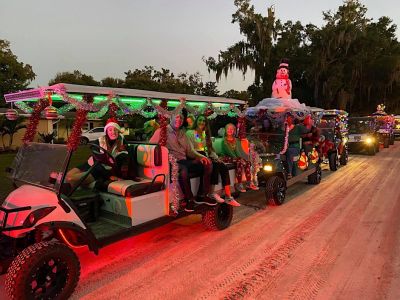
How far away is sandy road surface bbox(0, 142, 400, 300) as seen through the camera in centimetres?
391

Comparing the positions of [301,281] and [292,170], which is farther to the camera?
[292,170]

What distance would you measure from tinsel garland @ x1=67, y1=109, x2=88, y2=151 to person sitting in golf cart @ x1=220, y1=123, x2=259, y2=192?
3534 mm

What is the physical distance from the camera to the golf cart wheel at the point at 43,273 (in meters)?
3.21

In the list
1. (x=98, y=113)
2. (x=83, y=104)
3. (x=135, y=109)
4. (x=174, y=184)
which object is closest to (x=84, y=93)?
(x=83, y=104)

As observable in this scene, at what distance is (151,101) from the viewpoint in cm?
497

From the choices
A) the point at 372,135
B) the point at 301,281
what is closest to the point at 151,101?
the point at 301,281

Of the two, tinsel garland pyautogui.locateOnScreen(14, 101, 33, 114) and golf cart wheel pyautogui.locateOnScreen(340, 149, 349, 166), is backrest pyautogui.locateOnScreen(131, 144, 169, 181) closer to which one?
tinsel garland pyautogui.locateOnScreen(14, 101, 33, 114)

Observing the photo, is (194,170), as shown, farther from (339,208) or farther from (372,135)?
(372,135)

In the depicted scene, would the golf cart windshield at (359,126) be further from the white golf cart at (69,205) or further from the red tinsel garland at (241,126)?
the white golf cart at (69,205)

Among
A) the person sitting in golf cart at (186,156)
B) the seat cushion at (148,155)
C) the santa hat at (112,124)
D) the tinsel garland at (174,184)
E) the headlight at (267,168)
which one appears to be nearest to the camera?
the seat cushion at (148,155)

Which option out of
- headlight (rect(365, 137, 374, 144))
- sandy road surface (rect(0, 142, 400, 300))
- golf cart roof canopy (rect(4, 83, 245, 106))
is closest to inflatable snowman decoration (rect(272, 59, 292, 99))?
sandy road surface (rect(0, 142, 400, 300))

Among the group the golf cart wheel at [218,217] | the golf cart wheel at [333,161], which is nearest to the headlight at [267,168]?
the golf cart wheel at [218,217]

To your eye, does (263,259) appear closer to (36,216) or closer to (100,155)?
(100,155)

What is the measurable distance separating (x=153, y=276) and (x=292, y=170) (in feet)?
18.9
